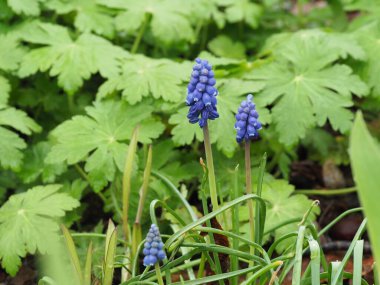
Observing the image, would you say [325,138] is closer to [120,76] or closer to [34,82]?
[120,76]

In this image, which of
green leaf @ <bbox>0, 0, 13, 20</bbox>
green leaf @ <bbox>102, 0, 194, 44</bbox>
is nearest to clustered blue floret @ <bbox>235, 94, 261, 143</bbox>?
green leaf @ <bbox>102, 0, 194, 44</bbox>

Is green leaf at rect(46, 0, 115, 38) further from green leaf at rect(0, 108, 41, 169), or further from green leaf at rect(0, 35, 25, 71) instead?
green leaf at rect(0, 108, 41, 169)

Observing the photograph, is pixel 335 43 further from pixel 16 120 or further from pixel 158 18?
pixel 16 120

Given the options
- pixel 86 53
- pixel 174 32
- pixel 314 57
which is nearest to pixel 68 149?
pixel 86 53

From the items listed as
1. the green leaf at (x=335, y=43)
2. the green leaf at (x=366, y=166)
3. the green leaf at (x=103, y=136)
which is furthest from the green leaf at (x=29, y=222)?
the green leaf at (x=335, y=43)

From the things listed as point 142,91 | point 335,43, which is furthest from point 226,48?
point 142,91

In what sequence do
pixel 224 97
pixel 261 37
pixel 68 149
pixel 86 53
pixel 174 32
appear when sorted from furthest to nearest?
pixel 261 37 → pixel 174 32 → pixel 86 53 → pixel 224 97 → pixel 68 149
